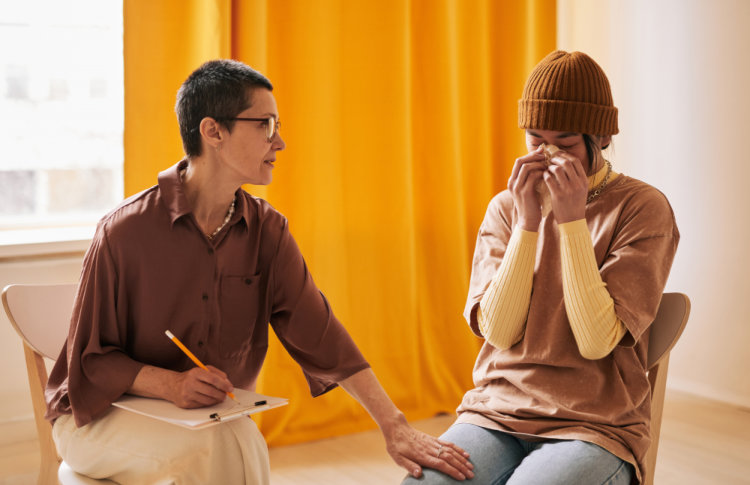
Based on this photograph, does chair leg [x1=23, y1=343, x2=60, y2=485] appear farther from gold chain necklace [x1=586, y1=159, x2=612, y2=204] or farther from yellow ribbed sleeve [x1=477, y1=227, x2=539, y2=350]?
gold chain necklace [x1=586, y1=159, x2=612, y2=204]

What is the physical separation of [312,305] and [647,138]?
2.26 m

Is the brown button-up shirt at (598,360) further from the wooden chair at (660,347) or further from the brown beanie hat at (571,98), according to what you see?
the brown beanie hat at (571,98)

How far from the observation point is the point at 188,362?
1606 mm

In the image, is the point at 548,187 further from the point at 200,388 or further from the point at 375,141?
the point at 375,141

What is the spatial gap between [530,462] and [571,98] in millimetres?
713

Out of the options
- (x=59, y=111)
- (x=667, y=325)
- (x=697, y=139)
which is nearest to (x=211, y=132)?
(x=667, y=325)

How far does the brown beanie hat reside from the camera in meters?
1.61

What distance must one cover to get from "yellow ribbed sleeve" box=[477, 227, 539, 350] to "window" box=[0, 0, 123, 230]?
6.17ft

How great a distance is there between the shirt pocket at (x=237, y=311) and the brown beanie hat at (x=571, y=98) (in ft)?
2.22

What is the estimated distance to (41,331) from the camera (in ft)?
5.55

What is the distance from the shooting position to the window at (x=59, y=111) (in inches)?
113

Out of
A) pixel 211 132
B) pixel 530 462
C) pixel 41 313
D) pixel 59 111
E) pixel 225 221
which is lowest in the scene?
pixel 530 462

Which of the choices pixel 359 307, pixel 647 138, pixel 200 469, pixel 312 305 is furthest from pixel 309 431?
pixel 647 138

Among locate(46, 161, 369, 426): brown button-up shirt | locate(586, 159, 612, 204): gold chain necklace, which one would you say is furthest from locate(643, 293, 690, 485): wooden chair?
locate(46, 161, 369, 426): brown button-up shirt
